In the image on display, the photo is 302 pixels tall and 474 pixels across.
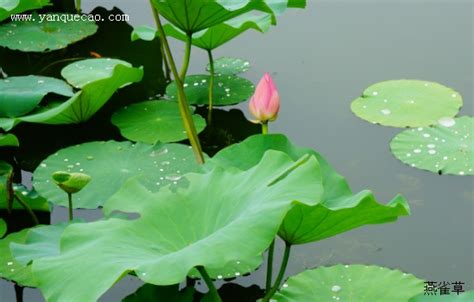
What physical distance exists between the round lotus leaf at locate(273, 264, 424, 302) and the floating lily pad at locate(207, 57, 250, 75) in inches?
48.9

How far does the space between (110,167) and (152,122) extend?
36 cm

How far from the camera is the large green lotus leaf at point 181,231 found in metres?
1.37

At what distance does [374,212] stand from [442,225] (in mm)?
793

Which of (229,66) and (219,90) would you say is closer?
(219,90)

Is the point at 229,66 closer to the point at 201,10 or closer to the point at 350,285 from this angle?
the point at 201,10

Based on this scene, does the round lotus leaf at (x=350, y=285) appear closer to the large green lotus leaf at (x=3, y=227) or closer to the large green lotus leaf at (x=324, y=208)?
the large green lotus leaf at (x=324, y=208)

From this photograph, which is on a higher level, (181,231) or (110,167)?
(181,231)

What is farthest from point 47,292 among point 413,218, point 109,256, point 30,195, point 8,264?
point 413,218

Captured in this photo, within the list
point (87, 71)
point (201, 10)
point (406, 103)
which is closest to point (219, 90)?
point (87, 71)

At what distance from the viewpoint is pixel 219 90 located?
9.52 ft

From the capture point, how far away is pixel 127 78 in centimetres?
262

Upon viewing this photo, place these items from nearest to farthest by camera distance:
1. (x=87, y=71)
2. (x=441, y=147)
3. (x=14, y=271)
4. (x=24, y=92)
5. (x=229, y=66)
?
(x=14, y=271) < (x=441, y=147) < (x=24, y=92) < (x=87, y=71) < (x=229, y=66)

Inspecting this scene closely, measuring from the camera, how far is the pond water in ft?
7.02

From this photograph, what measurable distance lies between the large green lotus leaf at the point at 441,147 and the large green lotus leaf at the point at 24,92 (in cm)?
105
